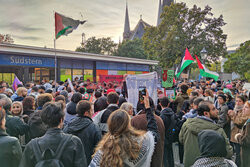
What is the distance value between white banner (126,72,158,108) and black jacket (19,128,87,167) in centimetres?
331

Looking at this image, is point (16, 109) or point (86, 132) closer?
point (86, 132)

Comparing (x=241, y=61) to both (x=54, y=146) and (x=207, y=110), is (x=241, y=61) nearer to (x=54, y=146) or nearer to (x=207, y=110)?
(x=207, y=110)

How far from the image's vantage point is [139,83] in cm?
564

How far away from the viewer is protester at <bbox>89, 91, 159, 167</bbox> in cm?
192

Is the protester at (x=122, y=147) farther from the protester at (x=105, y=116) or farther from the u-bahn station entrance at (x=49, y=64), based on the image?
the u-bahn station entrance at (x=49, y=64)

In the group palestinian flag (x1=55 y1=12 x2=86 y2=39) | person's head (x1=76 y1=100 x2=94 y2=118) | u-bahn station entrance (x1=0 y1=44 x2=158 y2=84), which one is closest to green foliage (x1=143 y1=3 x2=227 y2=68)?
u-bahn station entrance (x1=0 y1=44 x2=158 y2=84)

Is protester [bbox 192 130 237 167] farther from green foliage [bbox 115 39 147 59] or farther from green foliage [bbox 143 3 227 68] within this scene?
green foliage [bbox 115 39 147 59]

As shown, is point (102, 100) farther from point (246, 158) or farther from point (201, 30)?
point (201, 30)

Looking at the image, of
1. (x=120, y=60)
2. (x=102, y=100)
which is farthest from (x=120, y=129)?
(x=120, y=60)

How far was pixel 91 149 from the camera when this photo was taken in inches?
128

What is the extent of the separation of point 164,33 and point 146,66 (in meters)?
5.60

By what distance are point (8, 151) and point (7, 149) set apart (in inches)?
1.2

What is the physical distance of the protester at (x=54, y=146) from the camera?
2062 mm

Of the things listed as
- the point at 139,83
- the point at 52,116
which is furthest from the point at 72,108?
the point at 52,116
